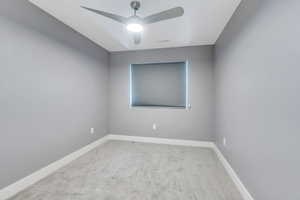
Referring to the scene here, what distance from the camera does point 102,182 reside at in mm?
1927

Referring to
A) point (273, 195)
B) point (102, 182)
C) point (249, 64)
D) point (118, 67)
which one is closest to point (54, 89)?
point (102, 182)

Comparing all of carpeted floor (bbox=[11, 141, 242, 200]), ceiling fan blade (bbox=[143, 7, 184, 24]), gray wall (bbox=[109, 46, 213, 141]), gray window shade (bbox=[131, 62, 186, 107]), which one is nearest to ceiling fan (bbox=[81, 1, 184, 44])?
ceiling fan blade (bbox=[143, 7, 184, 24])

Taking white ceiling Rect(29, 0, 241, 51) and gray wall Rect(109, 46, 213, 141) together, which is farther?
gray wall Rect(109, 46, 213, 141)

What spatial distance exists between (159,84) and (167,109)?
27.4 inches

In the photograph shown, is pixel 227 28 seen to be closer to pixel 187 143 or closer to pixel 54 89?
pixel 187 143

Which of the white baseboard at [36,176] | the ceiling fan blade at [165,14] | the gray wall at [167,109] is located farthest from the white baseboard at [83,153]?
the ceiling fan blade at [165,14]

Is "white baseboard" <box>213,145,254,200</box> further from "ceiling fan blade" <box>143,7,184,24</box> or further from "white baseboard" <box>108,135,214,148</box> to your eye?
"ceiling fan blade" <box>143,7,184,24</box>

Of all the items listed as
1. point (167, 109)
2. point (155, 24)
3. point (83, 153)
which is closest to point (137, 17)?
point (155, 24)

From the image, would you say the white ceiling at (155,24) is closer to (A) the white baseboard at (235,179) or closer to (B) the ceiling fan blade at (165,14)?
(B) the ceiling fan blade at (165,14)

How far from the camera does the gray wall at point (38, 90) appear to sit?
160cm

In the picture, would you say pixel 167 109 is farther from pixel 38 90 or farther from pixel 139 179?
pixel 38 90

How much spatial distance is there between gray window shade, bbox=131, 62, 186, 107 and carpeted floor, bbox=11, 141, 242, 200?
1301 mm

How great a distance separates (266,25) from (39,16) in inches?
106

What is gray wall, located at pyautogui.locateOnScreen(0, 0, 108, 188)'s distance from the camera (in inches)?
62.9
